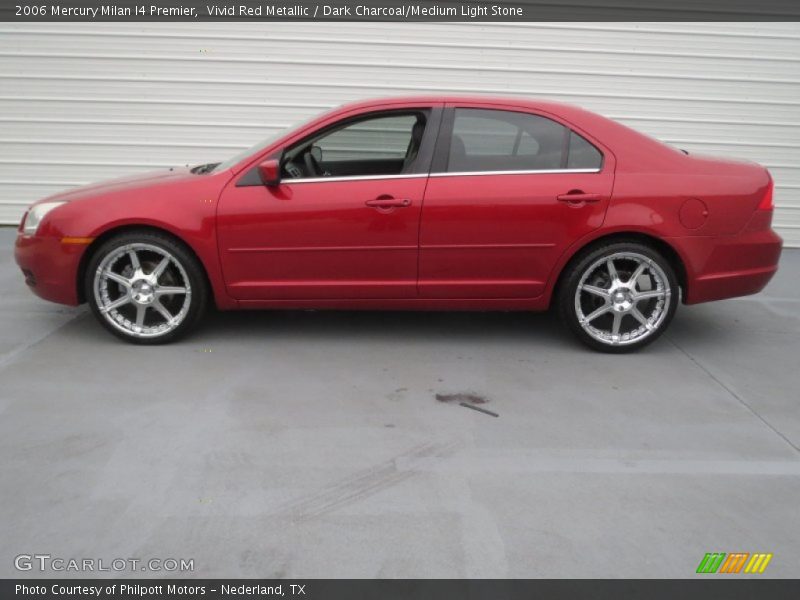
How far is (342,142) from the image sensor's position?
5059mm

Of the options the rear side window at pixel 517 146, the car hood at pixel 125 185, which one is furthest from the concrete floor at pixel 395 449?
the rear side window at pixel 517 146

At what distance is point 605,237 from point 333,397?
77.0 inches

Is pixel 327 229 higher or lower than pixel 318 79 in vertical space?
lower

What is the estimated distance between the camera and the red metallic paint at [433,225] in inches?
184

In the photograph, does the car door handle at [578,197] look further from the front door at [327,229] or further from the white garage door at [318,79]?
the white garage door at [318,79]

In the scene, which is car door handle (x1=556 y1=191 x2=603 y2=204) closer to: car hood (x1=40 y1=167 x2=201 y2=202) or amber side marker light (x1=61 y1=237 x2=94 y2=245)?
car hood (x1=40 y1=167 x2=201 y2=202)

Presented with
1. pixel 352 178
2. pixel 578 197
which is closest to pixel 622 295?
pixel 578 197

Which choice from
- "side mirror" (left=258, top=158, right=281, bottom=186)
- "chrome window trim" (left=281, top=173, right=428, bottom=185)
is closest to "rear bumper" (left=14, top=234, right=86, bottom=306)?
"side mirror" (left=258, top=158, right=281, bottom=186)

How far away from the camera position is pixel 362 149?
207 inches

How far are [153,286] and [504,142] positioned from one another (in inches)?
91.6

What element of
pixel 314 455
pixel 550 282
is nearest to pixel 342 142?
pixel 550 282

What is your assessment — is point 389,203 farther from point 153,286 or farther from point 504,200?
point 153,286

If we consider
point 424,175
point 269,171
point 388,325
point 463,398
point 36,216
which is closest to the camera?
point 463,398

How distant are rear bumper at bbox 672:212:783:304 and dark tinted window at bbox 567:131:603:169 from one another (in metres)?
0.68
